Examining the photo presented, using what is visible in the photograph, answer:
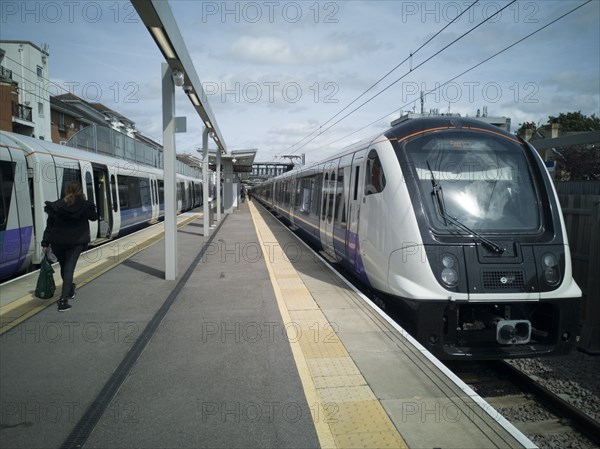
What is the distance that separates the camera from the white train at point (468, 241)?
4.77m

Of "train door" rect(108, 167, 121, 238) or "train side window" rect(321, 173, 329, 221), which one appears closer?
"train side window" rect(321, 173, 329, 221)

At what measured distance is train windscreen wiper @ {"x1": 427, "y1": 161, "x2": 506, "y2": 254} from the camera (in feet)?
16.2

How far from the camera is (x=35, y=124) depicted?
109 feet

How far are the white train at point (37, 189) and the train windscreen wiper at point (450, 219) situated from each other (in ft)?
21.8

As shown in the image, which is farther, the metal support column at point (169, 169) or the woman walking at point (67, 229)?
the metal support column at point (169, 169)

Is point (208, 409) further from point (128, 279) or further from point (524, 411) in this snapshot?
point (128, 279)

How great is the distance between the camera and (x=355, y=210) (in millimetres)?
7047

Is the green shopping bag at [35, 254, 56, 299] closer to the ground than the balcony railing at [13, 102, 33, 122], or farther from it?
closer to the ground

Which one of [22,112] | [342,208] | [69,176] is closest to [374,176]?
[342,208]

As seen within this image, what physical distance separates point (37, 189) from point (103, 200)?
4.51 meters

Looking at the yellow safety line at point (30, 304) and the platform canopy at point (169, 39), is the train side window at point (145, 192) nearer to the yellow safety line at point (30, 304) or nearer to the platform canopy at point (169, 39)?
the platform canopy at point (169, 39)

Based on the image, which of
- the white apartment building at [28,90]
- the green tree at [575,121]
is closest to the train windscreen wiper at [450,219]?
the white apartment building at [28,90]

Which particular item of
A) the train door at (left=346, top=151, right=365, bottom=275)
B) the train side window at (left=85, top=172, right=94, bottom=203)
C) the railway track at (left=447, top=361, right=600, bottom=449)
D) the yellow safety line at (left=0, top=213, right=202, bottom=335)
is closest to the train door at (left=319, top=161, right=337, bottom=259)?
the train door at (left=346, top=151, right=365, bottom=275)

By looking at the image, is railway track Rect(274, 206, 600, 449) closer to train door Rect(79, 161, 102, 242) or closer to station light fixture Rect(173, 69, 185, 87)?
station light fixture Rect(173, 69, 185, 87)
